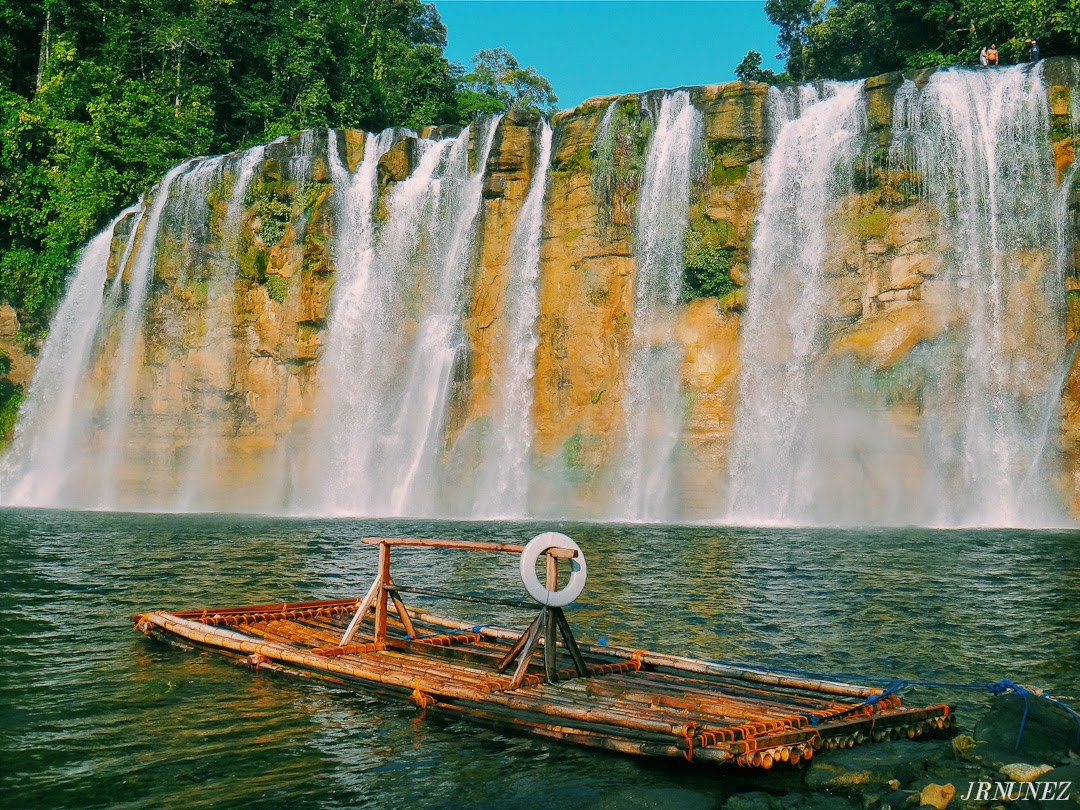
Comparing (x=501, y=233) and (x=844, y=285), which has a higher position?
(x=501, y=233)

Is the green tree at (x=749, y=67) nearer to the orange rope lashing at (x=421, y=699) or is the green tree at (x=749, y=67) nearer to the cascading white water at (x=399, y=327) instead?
the cascading white water at (x=399, y=327)

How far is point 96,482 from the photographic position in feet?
118

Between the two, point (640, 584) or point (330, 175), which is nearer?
point (640, 584)

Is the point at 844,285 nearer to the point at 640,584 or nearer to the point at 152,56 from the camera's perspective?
the point at 640,584

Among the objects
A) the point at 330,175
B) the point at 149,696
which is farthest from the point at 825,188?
the point at 149,696

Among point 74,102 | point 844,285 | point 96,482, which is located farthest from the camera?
point 74,102

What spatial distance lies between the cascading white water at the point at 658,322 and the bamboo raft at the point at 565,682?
18785mm

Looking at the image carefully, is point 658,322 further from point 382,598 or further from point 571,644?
point 571,644

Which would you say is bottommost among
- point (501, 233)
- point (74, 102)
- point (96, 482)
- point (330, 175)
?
point (96, 482)

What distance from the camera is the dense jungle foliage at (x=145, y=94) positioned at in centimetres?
4047

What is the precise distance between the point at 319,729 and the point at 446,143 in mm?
29059

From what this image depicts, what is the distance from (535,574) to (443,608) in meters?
5.77

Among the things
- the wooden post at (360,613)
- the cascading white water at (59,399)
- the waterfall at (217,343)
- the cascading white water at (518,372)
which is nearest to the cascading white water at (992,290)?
the cascading white water at (518,372)

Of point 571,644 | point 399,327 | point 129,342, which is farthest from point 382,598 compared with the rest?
point 129,342
